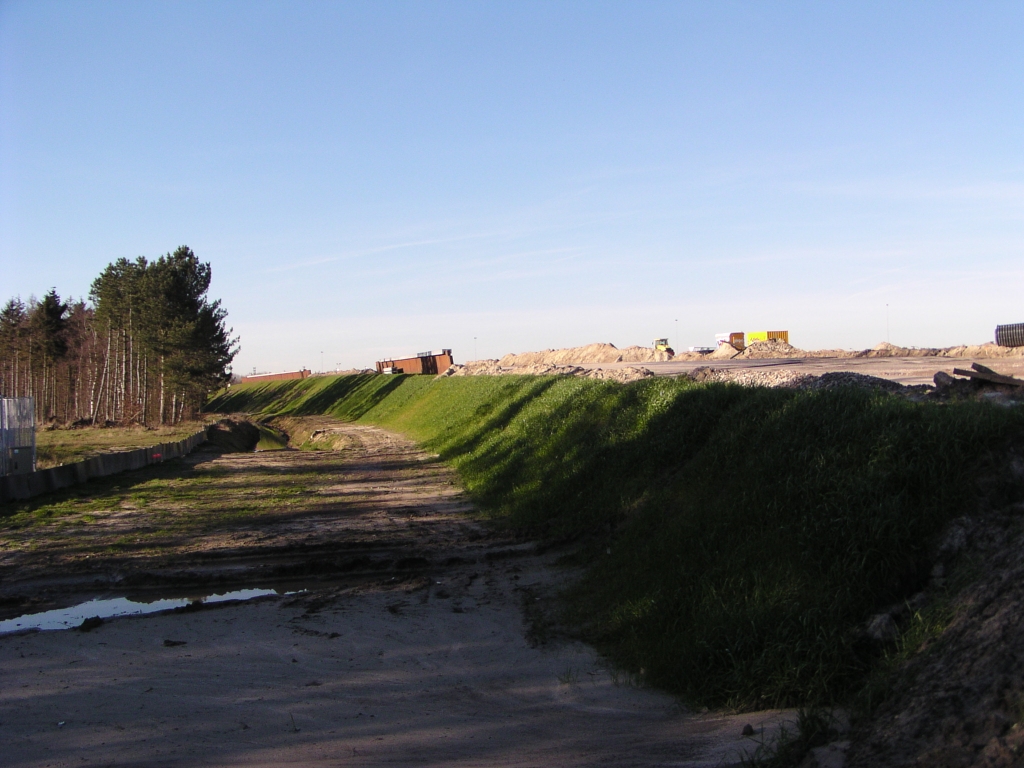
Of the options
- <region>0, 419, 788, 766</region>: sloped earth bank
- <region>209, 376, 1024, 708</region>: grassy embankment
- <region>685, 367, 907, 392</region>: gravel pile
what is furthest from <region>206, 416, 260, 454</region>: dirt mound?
<region>209, 376, 1024, 708</region>: grassy embankment

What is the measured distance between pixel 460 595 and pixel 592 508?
280cm

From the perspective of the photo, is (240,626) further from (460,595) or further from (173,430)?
(173,430)

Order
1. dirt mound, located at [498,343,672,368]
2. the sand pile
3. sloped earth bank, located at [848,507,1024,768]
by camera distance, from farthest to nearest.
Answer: dirt mound, located at [498,343,672,368] → the sand pile → sloped earth bank, located at [848,507,1024,768]

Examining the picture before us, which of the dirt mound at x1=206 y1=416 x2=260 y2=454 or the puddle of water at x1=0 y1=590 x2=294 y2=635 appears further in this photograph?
the dirt mound at x1=206 y1=416 x2=260 y2=454

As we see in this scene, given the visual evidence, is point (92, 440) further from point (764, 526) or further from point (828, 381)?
point (764, 526)

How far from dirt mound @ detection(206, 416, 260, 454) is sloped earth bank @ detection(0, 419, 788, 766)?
22777mm

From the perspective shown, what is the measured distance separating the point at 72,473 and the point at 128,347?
122ft

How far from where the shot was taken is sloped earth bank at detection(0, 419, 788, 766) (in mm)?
4902

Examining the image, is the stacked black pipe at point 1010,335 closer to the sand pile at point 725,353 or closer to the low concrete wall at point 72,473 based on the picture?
the sand pile at point 725,353

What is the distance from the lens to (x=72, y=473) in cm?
1850

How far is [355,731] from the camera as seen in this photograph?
5172 millimetres

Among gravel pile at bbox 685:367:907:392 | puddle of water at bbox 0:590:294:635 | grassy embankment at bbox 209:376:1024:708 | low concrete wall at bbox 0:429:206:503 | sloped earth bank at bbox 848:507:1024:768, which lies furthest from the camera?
low concrete wall at bbox 0:429:206:503

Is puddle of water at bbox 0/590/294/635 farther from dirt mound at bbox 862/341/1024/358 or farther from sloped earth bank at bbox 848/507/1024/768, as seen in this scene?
dirt mound at bbox 862/341/1024/358

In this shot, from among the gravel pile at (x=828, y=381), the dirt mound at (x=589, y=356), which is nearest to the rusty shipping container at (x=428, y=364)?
the dirt mound at (x=589, y=356)
